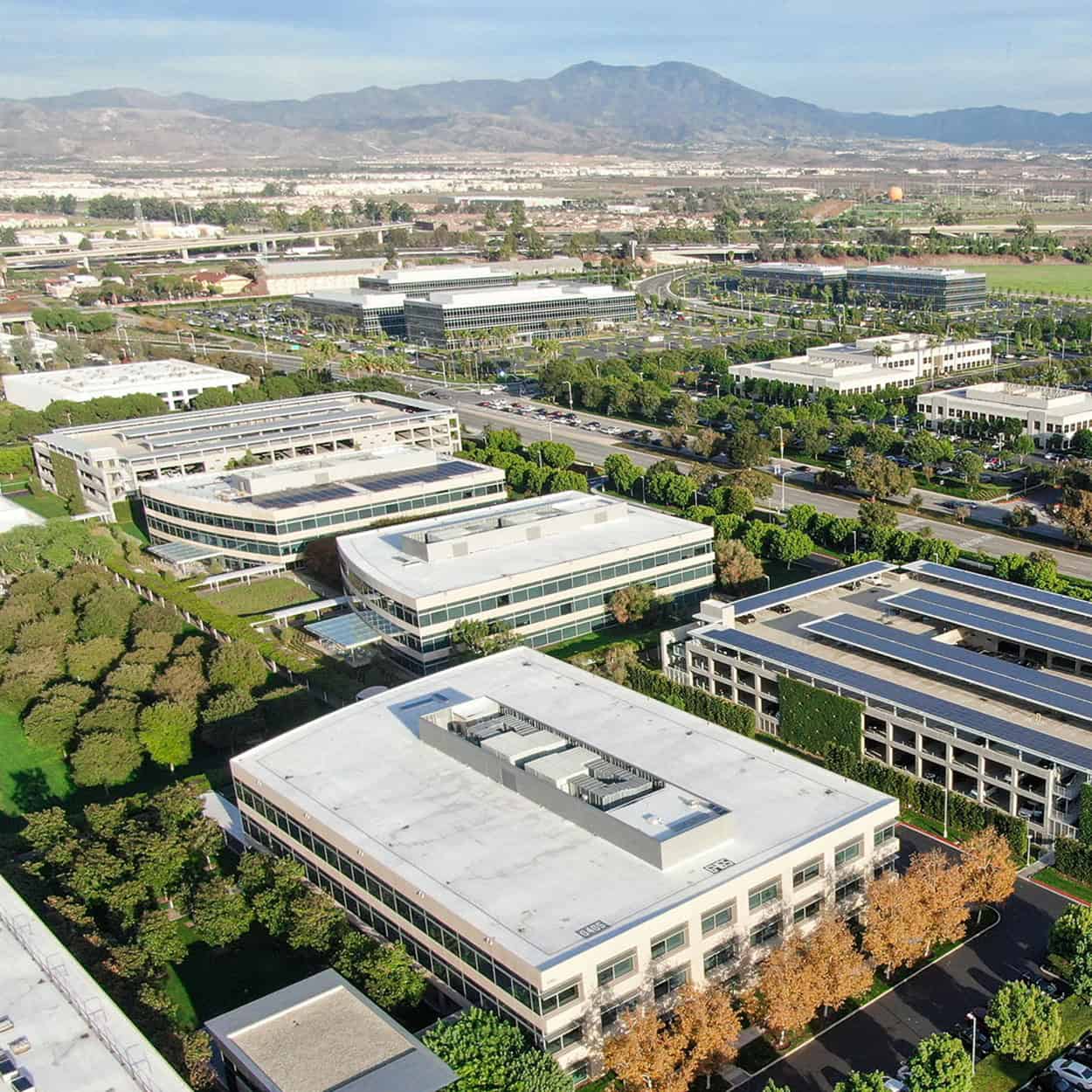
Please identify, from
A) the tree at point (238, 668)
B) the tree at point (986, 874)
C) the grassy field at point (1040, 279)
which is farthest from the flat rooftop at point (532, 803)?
the grassy field at point (1040, 279)

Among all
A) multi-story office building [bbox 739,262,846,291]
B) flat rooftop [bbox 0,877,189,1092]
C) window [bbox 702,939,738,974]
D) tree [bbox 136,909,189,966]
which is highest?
multi-story office building [bbox 739,262,846,291]

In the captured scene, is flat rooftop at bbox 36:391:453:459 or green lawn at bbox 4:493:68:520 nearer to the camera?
green lawn at bbox 4:493:68:520

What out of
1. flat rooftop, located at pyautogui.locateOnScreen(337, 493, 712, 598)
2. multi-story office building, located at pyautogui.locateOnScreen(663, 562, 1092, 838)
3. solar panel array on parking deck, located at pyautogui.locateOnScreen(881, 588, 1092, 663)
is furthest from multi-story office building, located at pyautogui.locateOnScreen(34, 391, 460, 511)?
solar panel array on parking deck, located at pyautogui.locateOnScreen(881, 588, 1092, 663)

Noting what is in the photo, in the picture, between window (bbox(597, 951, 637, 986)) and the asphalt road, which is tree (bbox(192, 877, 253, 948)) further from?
the asphalt road

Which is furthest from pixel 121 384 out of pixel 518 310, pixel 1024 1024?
pixel 1024 1024

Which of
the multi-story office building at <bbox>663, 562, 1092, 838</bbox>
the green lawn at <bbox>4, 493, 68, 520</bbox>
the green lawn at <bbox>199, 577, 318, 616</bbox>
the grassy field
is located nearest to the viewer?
the multi-story office building at <bbox>663, 562, 1092, 838</bbox>

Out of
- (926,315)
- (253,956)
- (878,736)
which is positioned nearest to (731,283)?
(926,315)
